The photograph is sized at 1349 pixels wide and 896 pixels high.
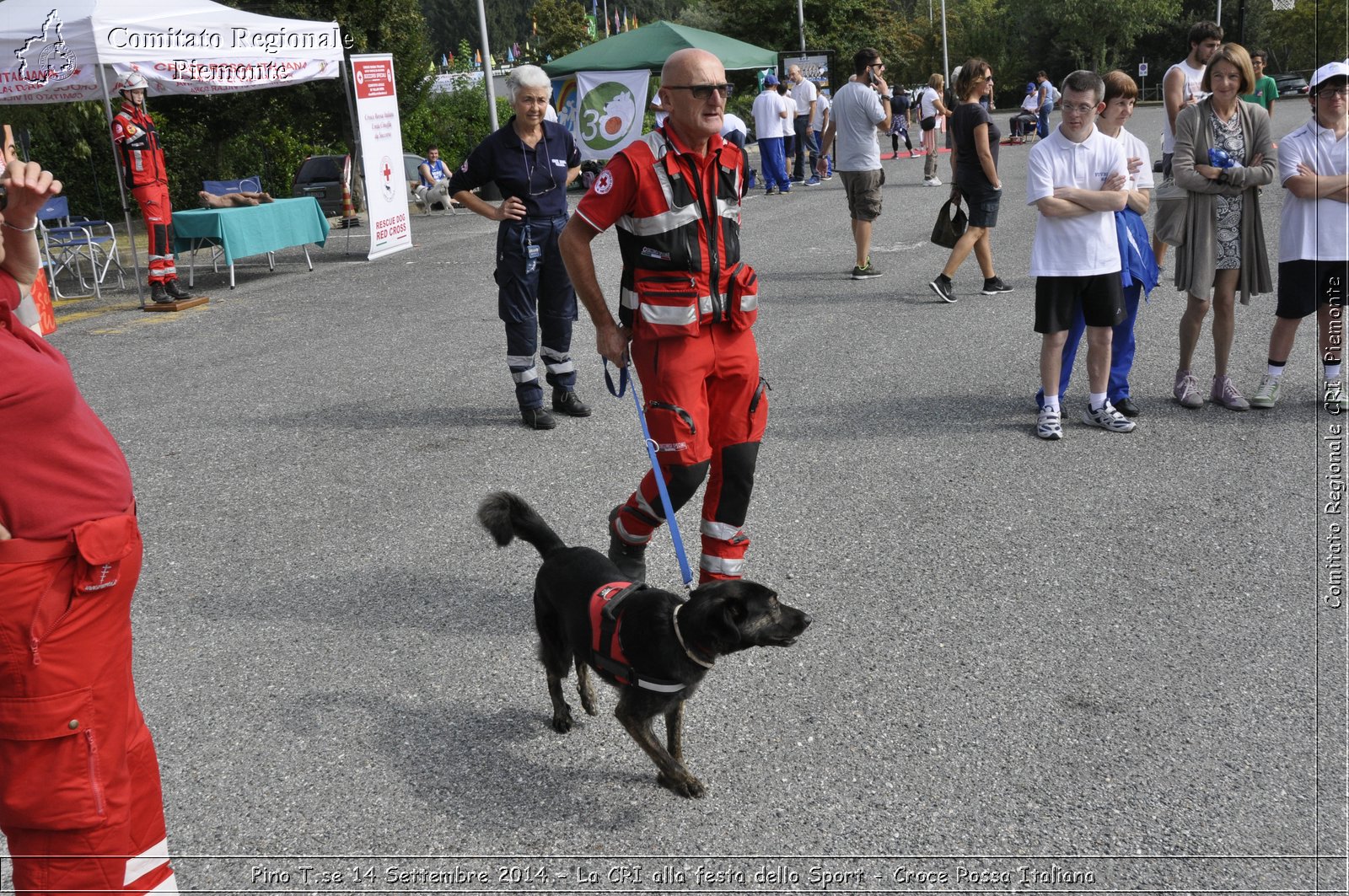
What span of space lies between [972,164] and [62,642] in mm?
8816

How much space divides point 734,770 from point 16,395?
2220 mm

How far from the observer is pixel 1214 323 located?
6293 millimetres

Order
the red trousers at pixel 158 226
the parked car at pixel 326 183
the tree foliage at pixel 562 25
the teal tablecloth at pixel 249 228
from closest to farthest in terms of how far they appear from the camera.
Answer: the red trousers at pixel 158 226 < the teal tablecloth at pixel 249 228 < the parked car at pixel 326 183 < the tree foliage at pixel 562 25

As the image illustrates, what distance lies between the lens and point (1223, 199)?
6.11 meters

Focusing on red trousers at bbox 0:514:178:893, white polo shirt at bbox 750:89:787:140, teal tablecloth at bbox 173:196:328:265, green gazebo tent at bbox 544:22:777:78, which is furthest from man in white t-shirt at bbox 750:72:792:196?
red trousers at bbox 0:514:178:893

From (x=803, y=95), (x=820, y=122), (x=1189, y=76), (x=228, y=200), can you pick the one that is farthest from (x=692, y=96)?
(x=820, y=122)

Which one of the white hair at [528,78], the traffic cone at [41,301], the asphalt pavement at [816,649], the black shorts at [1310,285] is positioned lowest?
the asphalt pavement at [816,649]

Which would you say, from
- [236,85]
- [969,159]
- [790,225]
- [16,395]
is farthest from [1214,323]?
[236,85]

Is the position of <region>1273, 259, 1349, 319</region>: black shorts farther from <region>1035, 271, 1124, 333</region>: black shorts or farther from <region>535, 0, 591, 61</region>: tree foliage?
<region>535, 0, 591, 61</region>: tree foliage

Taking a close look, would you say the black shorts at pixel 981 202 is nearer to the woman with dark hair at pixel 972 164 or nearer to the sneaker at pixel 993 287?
the woman with dark hair at pixel 972 164

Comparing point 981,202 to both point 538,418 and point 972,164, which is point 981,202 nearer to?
point 972,164

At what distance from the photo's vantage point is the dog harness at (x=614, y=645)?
119 inches

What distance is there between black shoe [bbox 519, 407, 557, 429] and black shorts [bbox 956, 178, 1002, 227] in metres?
4.77

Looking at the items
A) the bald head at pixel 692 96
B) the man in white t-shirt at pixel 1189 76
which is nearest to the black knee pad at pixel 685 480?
the bald head at pixel 692 96
